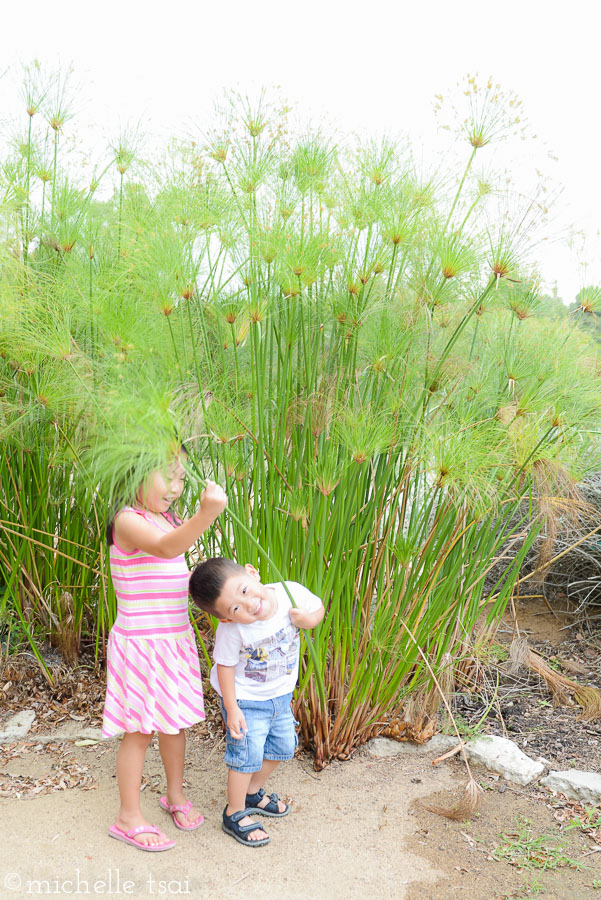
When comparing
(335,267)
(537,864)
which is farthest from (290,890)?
(335,267)

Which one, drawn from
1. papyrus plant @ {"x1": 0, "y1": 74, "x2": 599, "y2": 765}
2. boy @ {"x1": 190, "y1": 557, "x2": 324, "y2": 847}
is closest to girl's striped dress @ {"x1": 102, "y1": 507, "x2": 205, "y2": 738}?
boy @ {"x1": 190, "y1": 557, "x2": 324, "y2": 847}

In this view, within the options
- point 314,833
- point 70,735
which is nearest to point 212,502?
point 314,833

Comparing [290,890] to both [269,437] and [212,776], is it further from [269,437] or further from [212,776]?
[269,437]

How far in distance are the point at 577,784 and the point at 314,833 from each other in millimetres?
944

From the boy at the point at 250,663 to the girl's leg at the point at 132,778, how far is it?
0.75 ft

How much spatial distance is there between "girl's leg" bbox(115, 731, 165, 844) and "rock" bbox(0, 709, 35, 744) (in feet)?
2.93

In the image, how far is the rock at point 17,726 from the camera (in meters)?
2.95

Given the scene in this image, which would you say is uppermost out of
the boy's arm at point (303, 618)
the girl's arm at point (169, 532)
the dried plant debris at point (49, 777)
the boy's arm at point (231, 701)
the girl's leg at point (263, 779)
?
the girl's arm at point (169, 532)

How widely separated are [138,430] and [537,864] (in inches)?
65.6

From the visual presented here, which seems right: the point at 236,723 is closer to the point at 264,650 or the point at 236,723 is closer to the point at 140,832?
the point at 264,650

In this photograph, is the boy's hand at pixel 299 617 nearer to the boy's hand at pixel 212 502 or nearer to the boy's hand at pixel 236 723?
the boy's hand at pixel 236 723

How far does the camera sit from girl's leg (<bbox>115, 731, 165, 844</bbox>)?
2168 mm

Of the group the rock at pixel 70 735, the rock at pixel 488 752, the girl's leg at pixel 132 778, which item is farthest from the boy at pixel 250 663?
the rock at pixel 70 735

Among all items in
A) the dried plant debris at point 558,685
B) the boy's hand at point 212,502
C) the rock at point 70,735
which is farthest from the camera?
the dried plant debris at point 558,685
